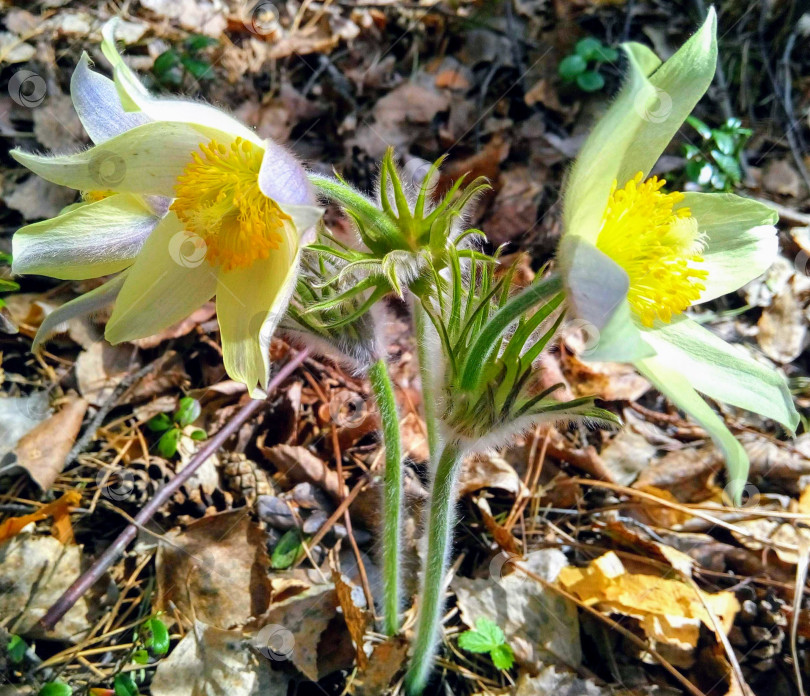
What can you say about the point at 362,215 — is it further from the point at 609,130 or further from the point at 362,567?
the point at 362,567

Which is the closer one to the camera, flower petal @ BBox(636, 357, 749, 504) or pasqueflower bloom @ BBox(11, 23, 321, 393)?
flower petal @ BBox(636, 357, 749, 504)

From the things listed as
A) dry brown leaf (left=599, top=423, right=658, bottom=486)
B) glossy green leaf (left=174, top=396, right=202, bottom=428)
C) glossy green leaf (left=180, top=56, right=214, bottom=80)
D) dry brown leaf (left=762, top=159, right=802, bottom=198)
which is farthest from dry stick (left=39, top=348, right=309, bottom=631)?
dry brown leaf (left=762, top=159, right=802, bottom=198)

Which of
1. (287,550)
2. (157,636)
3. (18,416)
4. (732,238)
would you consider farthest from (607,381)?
(18,416)

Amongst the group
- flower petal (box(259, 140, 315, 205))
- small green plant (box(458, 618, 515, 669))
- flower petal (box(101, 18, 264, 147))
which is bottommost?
small green plant (box(458, 618, 515, 669))

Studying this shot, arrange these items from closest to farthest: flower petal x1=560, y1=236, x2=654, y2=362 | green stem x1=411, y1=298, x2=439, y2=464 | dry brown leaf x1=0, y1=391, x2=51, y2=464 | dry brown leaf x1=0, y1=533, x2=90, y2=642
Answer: flower petal x1=560, y1=236, x2=654, y2=362
green stem x1=411, y1=298, x2=439, y2=464
dry brown leaf x1=0, y1=533, x2=90, y2=642
dry brown leaf x1=0, y1=391, x2=51, y2=464

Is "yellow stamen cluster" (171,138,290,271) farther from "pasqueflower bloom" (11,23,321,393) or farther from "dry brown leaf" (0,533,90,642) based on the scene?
"dry brown leaf" (0,533,90,642)

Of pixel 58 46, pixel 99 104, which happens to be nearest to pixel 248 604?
pixel 99 104
